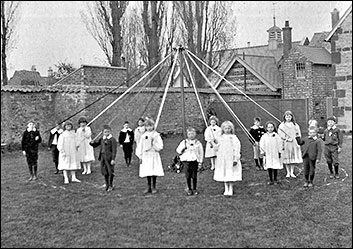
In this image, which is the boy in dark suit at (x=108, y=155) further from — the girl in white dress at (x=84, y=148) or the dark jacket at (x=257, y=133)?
the dark jacket at (x=257, y=133)

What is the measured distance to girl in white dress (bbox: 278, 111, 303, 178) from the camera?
7.99 meters

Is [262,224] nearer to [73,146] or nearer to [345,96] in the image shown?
[345,96]

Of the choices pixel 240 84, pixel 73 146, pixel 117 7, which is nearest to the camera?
pixel 117 7

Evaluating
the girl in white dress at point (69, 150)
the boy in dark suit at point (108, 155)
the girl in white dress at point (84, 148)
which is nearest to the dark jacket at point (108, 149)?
the boy in dark suit at point (108, 155)

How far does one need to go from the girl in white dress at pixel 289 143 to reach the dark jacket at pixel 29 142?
15.4 ft

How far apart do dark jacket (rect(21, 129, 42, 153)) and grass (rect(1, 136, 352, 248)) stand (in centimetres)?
30

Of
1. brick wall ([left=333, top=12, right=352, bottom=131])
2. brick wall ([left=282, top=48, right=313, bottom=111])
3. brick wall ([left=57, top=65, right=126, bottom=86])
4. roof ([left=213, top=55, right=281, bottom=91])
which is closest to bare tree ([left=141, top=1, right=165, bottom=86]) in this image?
brick wall ([left=57, top=65, right=126, bottom=86])

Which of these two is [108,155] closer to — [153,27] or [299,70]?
[153,27]

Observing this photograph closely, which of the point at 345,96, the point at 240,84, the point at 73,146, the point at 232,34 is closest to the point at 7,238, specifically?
the point at 345,96

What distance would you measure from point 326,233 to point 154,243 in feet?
5.30

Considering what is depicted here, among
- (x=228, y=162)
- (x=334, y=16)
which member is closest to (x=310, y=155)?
(x=228, y=162)

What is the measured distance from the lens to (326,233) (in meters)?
3.85

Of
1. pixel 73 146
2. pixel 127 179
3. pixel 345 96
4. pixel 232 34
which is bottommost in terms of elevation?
pixel 127 179

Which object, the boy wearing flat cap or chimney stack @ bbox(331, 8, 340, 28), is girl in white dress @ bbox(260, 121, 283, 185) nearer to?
the boy wearing flat cap
